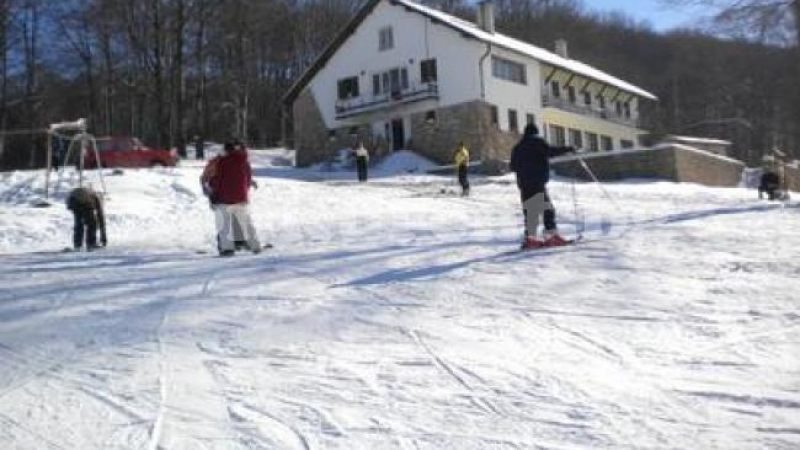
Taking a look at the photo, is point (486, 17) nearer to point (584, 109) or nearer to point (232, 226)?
point (584, 109)

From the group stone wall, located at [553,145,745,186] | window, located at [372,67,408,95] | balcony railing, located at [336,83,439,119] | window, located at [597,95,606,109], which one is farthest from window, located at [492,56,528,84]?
window, located at [597,95,606,109]

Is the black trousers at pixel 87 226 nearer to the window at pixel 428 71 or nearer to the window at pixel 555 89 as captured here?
the window at pixel 428 71

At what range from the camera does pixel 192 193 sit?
2722 centimetres

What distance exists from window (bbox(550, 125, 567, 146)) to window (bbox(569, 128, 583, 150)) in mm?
843

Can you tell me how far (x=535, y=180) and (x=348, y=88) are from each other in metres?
38.1

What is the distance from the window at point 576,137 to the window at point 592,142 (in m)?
0.91

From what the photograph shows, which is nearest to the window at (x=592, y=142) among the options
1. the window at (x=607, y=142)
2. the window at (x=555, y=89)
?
the window at (x=607, y=142)

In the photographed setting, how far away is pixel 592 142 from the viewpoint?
200 ft

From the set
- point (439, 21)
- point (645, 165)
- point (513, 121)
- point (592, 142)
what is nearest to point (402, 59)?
point (439, 21)

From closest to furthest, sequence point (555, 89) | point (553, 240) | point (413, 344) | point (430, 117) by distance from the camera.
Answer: point (413, 344), point (553, 240), point (430, 117), point (555, 89)

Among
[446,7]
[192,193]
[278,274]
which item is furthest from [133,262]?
[446,7]

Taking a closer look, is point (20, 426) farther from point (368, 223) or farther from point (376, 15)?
point (376, 15)

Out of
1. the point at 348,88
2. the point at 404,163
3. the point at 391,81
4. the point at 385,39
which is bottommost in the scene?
the point at 404,163

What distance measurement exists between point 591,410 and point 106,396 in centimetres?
338
